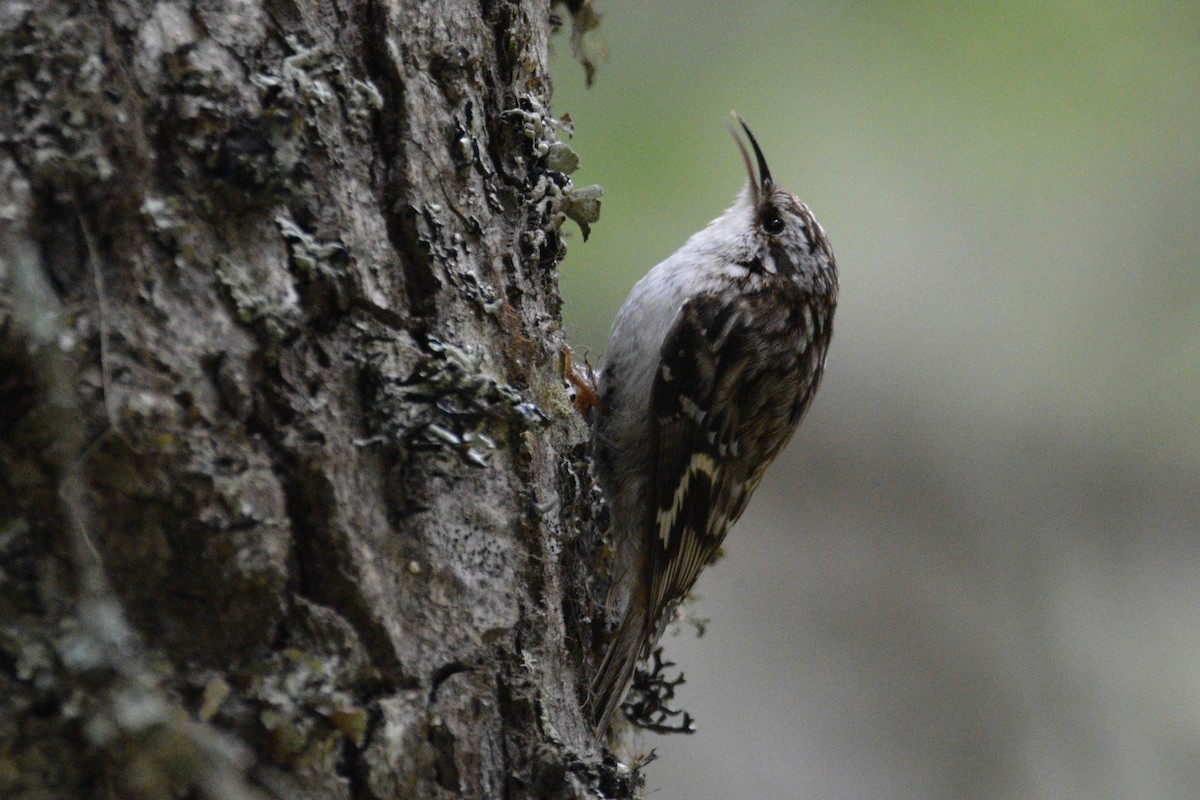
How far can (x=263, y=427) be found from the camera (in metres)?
1.09

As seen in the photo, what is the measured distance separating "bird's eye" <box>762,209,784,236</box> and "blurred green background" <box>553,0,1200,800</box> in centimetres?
108

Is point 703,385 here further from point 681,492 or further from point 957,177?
point 957,177

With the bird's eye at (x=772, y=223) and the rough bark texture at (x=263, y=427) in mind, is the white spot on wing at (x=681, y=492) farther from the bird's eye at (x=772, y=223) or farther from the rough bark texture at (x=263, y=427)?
the rough bark texture at (x=263, y=427)

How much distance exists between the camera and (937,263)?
4.43m

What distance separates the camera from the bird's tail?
1830 mm

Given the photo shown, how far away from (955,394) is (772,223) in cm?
238

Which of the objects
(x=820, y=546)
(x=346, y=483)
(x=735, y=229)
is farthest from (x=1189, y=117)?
(x=346, y=483)

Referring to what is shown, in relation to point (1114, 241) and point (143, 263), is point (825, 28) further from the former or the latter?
point (143, 263)

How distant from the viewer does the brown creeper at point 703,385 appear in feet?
7.40

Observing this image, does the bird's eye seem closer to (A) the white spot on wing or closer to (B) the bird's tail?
(A) the white spot on wing

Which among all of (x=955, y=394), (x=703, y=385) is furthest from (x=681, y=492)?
(x=955, y=394)

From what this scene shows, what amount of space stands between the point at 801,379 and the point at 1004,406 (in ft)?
8.11

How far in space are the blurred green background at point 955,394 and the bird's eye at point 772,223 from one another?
108 cm

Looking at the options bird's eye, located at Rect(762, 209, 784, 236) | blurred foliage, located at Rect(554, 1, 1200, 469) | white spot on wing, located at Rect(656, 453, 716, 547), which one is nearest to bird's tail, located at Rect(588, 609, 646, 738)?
white spot on wing, located at Rect(656, 453, 716, 547)
